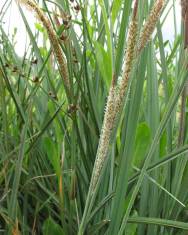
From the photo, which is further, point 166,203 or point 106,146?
point 166,203

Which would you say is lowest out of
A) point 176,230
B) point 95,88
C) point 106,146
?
point 176,230

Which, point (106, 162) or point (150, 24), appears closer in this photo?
point (150, 24)

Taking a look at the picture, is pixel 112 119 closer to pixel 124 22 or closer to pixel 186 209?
pixel 124 22

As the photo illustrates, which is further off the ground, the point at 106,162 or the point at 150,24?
the point at 150,24

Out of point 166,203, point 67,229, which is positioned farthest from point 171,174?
point 67,229

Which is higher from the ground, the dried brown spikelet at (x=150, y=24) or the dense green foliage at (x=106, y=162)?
the dried brown spikelet at (x=150, y=24)

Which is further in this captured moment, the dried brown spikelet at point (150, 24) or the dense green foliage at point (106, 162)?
the dense green foliage at point (106, 162)

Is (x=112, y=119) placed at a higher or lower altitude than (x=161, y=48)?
lower

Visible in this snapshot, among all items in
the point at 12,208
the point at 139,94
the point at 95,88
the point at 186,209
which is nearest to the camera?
the point at 139,94

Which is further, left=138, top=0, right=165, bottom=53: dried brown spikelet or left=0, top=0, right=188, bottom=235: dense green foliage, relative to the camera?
left=0, top=0, right=188, bottom=235: dense green foliage

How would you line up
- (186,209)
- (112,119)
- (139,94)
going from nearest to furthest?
(112,119) < (139,94) < (186,209)

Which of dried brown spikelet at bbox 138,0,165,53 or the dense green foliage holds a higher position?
dried brown spikelet at bbox 138,0,165,53
